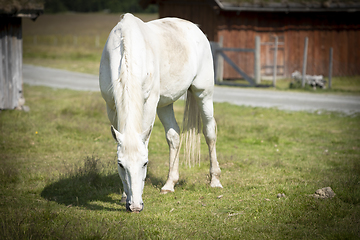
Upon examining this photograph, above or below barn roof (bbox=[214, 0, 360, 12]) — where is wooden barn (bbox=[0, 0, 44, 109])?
below

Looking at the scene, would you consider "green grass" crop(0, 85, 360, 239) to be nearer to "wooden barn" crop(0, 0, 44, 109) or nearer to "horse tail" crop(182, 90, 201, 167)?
"horse tail" crop(182, 90, 201, 167)

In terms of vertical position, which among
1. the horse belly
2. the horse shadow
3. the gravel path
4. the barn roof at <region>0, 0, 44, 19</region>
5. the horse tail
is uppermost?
the barn roof at <region>0, 0, 44, 19</region>

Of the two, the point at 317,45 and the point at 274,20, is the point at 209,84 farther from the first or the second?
the point at 317,45

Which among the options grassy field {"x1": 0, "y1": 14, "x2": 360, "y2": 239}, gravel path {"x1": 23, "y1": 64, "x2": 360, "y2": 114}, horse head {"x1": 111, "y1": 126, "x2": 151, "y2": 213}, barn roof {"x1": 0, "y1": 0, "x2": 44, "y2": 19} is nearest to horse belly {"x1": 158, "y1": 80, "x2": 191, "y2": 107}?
horse head {"x1": 111, "y1": 126, "x2": 151, "y2": 213}

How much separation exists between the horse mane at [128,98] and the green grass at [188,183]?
99 cm

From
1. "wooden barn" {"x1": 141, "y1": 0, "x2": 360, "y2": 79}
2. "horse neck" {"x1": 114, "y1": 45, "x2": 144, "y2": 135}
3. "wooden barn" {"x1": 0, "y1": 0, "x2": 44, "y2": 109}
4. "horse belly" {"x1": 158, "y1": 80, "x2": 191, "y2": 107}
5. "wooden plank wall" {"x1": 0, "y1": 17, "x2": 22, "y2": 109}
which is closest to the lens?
"horse neck" {"x1": 114, "y1": 45, "x2": 144, "y2": 135}

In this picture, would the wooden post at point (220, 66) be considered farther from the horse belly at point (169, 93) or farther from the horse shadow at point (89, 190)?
the horse belly at point (169, 93)

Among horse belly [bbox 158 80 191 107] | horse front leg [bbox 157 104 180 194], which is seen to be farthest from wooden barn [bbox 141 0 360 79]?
horse belly [bbox 158 80 191 107]

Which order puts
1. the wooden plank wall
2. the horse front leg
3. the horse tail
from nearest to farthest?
the horse front leg, the horse tail, the wooden plank wall

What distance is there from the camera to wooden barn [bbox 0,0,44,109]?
10523 mm

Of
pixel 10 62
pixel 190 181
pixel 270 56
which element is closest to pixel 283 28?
pixel 270 56

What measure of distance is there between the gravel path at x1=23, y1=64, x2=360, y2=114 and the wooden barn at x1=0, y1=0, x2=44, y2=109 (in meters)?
5.47

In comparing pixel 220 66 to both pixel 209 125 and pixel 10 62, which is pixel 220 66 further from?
pixel 209 125

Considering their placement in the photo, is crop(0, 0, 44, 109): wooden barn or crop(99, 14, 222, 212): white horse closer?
crop(99, 14, 222, 212): white horse
